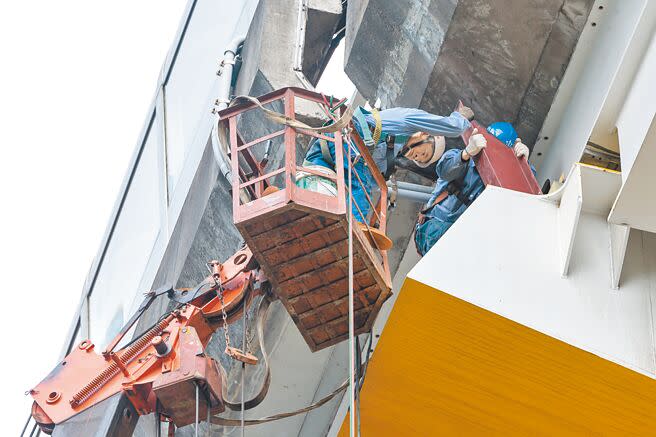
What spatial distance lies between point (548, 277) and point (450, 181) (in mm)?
2336

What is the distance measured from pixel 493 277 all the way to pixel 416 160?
2.51 m

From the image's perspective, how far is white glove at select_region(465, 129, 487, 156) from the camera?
820 centimetres

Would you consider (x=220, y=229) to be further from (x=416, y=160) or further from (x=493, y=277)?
(x=493, y=277)

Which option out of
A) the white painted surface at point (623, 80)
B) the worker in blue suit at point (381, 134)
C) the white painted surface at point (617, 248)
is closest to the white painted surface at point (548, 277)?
the white painted surface at point (617, 248)

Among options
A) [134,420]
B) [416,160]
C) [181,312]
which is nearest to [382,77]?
[416,160]

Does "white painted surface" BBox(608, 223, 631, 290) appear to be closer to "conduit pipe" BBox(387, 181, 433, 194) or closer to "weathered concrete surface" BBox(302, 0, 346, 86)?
"conduit pipe" BBox(387, 181, 433, 194)

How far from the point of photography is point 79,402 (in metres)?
7.98

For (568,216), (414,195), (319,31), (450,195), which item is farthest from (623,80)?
(319,31)

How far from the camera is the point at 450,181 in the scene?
869 centimetres

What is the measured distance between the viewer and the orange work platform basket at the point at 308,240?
6688 mm

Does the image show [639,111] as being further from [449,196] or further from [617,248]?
[449,196]

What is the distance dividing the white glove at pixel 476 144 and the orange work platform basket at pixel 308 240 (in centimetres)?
94

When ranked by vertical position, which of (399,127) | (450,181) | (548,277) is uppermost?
(548,277)

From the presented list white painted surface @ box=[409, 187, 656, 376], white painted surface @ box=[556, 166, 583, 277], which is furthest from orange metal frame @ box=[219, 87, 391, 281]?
white painted surface @ box=[556, 166, 583, 277]
